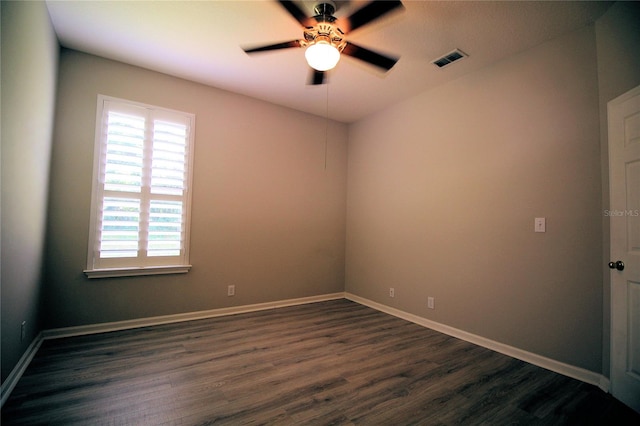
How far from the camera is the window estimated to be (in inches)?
121

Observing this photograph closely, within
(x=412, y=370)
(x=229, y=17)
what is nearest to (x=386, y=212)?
(x=412, y=370)

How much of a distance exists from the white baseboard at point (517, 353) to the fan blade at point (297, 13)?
329cm

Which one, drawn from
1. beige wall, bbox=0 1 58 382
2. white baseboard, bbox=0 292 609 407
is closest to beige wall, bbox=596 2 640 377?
white baseboard, bbox=0 292 609 407

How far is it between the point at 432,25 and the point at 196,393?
3.39 meters

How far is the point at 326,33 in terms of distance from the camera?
7.06 feet

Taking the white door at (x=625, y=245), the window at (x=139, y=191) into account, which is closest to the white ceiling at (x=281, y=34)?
the window at (x=139, y=191)

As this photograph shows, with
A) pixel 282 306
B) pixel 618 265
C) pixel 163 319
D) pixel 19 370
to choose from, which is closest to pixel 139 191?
pixel 163 319

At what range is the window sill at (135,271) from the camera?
3.02m

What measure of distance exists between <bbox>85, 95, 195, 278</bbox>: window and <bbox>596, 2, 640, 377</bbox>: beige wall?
3973 mm

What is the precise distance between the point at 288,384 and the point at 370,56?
2577mm

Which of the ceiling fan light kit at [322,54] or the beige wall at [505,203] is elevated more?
the ceiling fan light kit at [322,54]

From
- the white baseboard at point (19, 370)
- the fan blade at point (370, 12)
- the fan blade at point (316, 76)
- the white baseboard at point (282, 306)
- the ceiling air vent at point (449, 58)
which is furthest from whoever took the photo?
the ceiling air vent at point (449, 58)

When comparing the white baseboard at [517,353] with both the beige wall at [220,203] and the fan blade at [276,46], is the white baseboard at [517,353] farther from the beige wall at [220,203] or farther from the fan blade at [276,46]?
the fan blade at [276,46]

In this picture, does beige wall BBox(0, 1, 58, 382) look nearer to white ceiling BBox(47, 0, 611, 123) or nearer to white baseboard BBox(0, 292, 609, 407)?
white baseboard BBox(0, 292, 609, 407)
